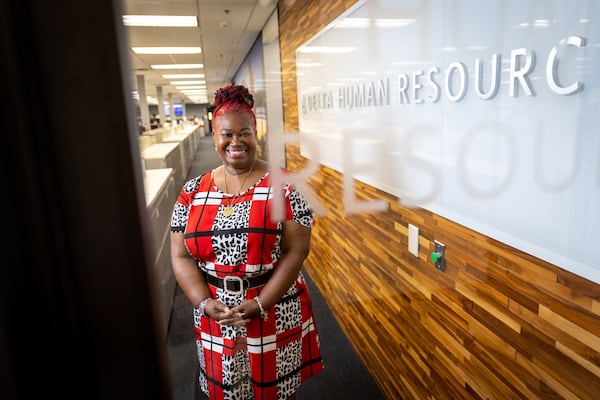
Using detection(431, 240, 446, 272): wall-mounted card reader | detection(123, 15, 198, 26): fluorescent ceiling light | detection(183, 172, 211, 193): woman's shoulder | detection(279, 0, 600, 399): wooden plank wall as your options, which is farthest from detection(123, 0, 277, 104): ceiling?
detection(431, 240, 446, 272): wall-mounted card reader

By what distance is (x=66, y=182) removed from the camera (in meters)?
A: 0.29

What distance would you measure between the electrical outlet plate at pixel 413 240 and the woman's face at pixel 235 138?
74 cm

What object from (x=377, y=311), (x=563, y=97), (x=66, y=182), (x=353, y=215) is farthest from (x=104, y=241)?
(x=353, y=215)

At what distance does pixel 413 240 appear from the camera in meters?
1.83

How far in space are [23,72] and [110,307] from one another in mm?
169

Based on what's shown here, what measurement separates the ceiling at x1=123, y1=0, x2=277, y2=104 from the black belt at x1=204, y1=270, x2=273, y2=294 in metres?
1.56

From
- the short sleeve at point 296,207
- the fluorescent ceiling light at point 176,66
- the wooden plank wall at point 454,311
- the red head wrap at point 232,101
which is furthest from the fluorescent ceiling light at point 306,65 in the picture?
the fluorescent ceiling light at point 176,66

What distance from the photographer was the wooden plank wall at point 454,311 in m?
1.09

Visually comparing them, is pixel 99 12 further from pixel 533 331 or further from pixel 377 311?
pixel 377 311

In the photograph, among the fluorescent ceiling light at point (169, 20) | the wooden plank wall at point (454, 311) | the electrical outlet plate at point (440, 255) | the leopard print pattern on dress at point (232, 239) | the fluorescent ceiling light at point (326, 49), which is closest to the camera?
the wooden plank wall at point (454, 311)

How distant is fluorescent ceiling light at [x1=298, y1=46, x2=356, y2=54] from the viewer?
2.38m

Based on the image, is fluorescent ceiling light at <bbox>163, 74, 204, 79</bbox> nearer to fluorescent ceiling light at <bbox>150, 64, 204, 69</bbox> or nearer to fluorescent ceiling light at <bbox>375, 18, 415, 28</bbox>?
fluorescent ceiling light at <bbox>150, 64, 204, 69</bbox>

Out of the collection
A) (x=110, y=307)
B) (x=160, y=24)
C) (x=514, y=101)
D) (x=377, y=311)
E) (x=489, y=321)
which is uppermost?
(x=160, y=24)

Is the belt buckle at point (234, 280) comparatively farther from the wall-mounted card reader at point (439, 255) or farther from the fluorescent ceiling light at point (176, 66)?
the fluorescent ceiling light at point (176, 66)
